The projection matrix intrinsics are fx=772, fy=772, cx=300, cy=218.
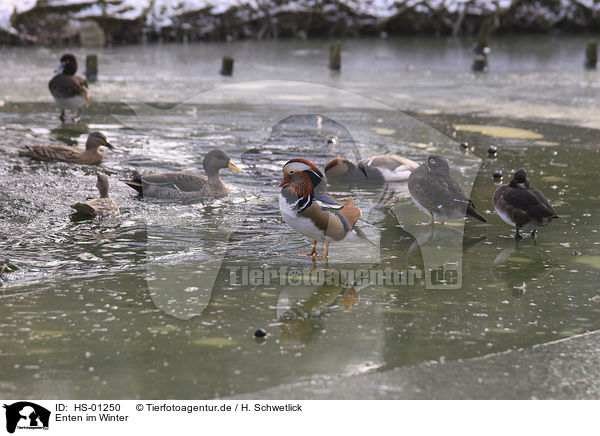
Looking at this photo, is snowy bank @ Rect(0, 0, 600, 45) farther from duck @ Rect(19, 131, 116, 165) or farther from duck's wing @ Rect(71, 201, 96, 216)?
duck's wing @ Rect(71, 201, 96, 216)

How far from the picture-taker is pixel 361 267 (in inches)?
276

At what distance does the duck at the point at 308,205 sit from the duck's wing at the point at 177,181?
8.22 feet

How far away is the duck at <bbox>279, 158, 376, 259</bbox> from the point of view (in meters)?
6.73

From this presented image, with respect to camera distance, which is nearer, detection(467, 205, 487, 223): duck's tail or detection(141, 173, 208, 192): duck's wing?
detection(467, 205, 487, 223): duck's tail

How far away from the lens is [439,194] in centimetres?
805

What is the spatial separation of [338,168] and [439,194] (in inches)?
85.7

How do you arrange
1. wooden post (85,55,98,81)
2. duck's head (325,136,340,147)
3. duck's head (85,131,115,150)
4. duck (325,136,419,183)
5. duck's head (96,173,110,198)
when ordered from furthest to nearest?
wooden post (85,55,98,81)
duck's head (325,136,340,147)
duck's head (85,131,115,150)
duck (325,136,419,183)
duck's head (96,173,110,198)

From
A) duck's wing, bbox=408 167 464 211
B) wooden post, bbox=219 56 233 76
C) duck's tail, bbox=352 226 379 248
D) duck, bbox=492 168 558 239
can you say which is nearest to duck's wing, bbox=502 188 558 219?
duck, bbox=492 168 558 239

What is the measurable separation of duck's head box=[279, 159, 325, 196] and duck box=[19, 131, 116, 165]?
4.80 metres

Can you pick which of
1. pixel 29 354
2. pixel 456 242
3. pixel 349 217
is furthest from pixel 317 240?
pixel 29 354

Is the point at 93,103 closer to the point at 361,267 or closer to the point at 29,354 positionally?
the point at 361,267

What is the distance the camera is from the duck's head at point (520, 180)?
791 centimetres

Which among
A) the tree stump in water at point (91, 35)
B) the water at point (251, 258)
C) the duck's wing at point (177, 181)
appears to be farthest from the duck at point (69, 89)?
the tree stump in water at point (91, 35)
